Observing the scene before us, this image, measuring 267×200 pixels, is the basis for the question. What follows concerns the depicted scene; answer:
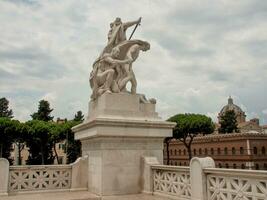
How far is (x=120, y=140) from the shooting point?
9219mm

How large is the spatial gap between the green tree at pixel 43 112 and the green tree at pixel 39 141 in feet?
30.6

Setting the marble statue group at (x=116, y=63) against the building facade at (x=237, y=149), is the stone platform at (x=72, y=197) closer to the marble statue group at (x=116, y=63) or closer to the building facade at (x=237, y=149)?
the marble statue group at (x=116, y=63)

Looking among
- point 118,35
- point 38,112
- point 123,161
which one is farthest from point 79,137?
point 38,112

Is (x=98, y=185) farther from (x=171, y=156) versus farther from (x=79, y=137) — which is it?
(x=171, y=156)

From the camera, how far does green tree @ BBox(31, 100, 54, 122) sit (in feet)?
200

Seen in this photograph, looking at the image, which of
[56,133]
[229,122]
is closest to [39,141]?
[56,133]

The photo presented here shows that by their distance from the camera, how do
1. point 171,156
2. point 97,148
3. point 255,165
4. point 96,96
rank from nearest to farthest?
1. point 97,148
2. point 96,96
3. point 255,165
4. point 171,156

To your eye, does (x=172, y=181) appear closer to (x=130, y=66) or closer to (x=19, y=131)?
(x=130, y=66)

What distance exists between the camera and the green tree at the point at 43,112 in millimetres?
Answer: 61062

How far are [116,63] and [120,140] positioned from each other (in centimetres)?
243

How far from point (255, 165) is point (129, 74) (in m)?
71.8

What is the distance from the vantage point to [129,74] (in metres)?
10.1

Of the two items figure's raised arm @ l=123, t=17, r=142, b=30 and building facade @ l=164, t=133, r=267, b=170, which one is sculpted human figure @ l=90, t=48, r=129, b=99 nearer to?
figure's raised arm @ l=123, t=17, r=142, b=30

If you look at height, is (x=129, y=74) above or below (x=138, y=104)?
above
